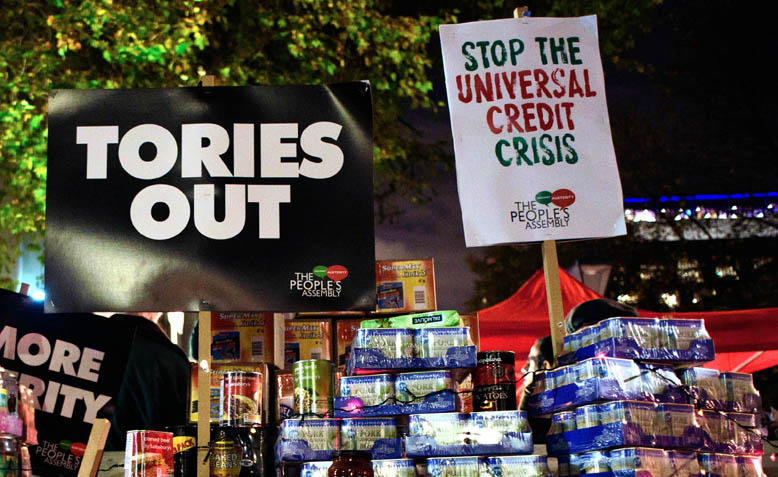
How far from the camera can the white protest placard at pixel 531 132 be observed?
16.5ft

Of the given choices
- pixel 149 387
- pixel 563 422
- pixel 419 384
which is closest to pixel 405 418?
pixel 419 384

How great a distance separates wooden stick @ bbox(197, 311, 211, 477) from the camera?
431cm

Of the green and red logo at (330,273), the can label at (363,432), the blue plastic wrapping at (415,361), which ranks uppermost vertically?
the green and red logo at (330,273)

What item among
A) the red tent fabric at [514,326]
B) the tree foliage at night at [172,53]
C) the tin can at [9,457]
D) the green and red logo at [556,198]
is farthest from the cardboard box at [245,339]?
the tree foliage at night at [172,53]

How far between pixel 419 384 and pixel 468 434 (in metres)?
0.34

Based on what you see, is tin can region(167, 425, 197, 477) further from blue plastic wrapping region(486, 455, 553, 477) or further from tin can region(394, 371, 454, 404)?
blue plastic wrapping region(486, 455, 553, 477)

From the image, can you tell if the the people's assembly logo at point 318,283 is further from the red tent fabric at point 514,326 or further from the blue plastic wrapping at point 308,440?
the red tent fabric at point 514,326

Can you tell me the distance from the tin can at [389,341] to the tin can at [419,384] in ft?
0.39

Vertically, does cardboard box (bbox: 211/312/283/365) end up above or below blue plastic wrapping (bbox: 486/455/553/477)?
above

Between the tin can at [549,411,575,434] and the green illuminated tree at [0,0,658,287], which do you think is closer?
the tin can at [549,411,575,434]

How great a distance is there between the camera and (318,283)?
15.2 feet

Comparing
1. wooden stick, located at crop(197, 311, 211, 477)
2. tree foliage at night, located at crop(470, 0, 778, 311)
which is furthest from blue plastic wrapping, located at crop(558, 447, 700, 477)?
tree foliage at night, located at crop(470, 0, 778, 311)

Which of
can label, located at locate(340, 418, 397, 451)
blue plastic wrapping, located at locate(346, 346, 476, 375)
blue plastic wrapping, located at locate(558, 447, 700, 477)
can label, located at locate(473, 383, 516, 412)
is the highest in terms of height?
blue plastic wrapping, located at locate(346, 346, 476, 375)

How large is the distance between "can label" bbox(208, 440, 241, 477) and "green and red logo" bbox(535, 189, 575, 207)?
2237 mm
